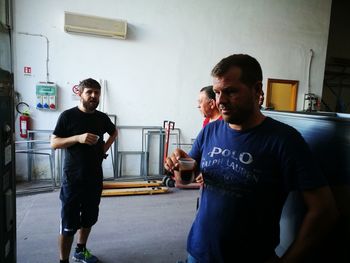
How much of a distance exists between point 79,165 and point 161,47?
3.27m

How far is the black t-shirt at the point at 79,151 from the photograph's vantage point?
2080mm

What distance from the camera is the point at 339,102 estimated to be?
7277 mm

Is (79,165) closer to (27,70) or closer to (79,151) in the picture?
(79,151)

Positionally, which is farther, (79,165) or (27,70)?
(27,70)

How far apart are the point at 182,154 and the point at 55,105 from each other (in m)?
3.76

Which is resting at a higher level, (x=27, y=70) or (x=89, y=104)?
(x=27, y=70)

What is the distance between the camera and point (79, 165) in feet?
6.83

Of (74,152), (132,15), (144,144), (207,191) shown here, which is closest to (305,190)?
(207,191)

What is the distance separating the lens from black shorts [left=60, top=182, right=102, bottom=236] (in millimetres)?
2049

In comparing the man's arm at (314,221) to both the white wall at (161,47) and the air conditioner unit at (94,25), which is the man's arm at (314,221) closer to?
the white wall at (161,47)

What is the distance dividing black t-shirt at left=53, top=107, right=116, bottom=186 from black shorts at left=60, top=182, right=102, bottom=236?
0.07 meters

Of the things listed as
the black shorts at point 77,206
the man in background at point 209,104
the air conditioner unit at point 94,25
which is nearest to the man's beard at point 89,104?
the black shorts at point 77,206

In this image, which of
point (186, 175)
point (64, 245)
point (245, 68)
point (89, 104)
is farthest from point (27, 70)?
point (245, 68)

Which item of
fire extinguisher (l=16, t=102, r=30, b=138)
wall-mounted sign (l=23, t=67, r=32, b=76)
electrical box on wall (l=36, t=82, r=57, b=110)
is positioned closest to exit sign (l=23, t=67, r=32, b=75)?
wall-mounted sign (l=23, t=67, r=32, b=76)
